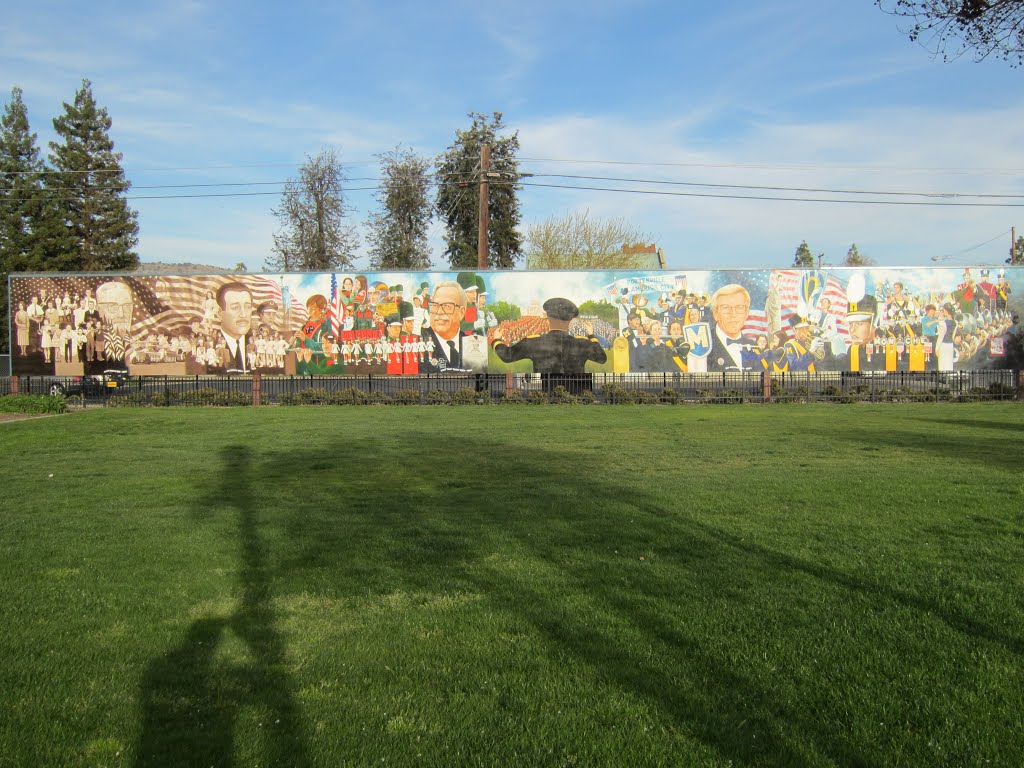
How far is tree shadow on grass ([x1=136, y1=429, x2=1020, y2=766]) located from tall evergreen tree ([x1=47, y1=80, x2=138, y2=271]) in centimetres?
4847

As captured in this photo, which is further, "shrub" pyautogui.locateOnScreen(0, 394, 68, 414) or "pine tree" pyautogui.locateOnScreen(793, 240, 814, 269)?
"pine tree" pyautogui.locateOnScreen(793, 240, 814, 269)

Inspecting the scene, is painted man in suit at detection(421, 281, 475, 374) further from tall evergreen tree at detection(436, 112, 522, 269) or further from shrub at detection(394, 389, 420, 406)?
tall evergreen tree at detection(436, 112, 522, 269)

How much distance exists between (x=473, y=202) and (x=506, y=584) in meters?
47.9

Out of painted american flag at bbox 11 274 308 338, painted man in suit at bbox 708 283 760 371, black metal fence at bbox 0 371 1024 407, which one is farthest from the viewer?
painted american flag at bbox 11 274 308 338

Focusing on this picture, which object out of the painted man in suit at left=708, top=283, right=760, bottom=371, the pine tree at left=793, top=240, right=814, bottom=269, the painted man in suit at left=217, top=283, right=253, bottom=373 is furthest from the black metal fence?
the pine tree at left=793, top=240, right=814, bottom=269

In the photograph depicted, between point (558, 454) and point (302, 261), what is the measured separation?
39887mm

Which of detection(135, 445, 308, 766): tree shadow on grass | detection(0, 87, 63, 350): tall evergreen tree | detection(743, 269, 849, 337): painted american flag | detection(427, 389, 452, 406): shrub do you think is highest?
detection(0, 87, 63, 350): tall evergreen tree

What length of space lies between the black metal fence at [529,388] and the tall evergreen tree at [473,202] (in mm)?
21988

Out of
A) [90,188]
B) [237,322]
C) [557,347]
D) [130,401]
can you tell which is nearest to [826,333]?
[557,347]

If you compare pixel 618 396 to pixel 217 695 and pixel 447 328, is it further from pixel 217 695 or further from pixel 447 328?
pixel 217 695

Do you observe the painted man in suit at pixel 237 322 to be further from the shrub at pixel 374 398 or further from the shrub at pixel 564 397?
the shrub at pixel 564 397

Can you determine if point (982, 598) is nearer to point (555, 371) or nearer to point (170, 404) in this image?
point (555, 371)

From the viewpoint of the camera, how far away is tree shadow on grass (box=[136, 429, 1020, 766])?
155 inches

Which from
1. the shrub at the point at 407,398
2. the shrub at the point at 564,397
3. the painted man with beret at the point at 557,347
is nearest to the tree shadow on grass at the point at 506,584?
the shrub at the point at 564,397
